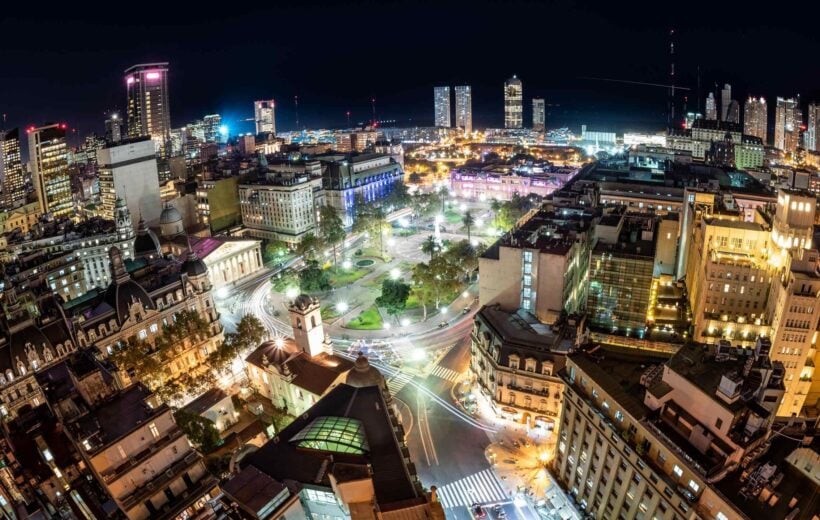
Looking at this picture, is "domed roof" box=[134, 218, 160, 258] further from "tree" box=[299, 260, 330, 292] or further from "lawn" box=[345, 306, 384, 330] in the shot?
"lawn" box=[345, 306, 384, 330]

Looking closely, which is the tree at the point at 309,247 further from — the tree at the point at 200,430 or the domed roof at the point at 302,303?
the tree at the point at 200,430

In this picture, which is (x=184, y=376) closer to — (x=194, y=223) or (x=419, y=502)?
(x=419, y=502)

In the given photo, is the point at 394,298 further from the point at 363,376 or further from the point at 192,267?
the point at 363,376

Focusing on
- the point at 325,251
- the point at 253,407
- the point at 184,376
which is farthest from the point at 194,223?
the point at 253,407

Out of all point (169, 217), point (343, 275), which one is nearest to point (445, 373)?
point (343, 275)

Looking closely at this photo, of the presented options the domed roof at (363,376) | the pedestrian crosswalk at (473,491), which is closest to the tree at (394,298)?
the domed roof at (363,376)
